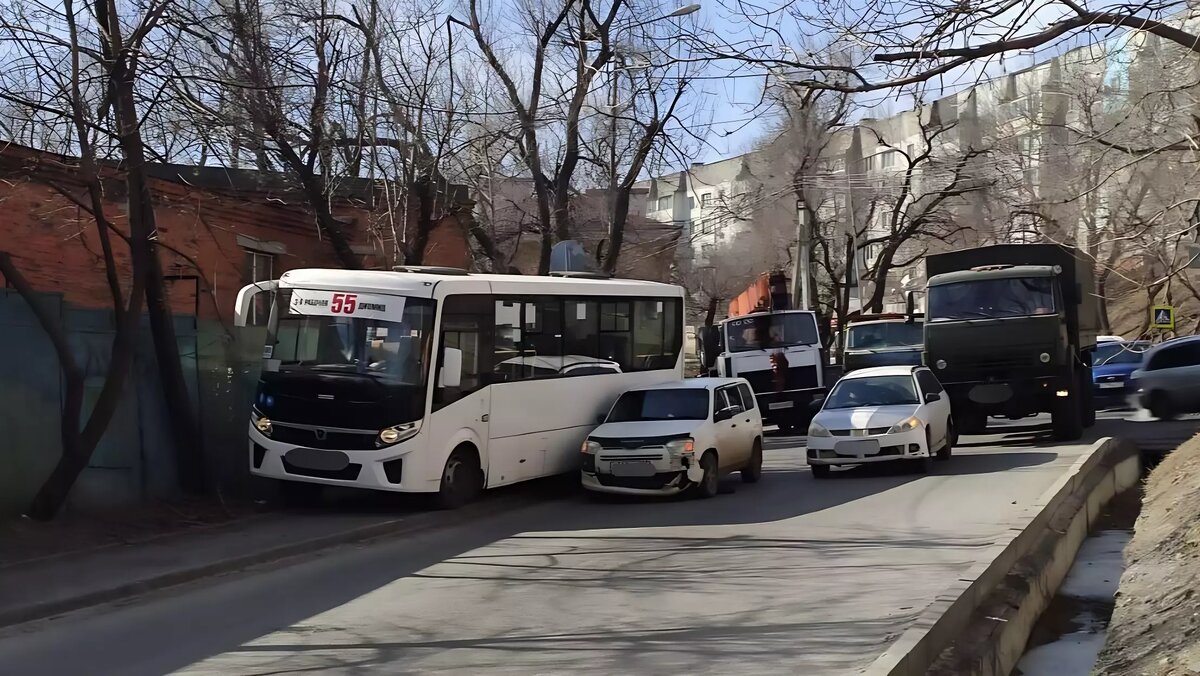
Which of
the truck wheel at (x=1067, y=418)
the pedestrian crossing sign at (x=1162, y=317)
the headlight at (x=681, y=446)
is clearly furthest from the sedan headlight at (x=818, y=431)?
the pedestrian crossing sign at (x=1162, y=317)

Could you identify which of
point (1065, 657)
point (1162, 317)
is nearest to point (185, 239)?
point (1065, 657)

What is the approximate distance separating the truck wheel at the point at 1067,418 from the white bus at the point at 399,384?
33.3 feet

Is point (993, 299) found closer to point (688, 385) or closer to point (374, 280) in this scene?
point (688, 385)

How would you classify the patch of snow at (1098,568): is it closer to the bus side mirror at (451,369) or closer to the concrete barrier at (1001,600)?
the concrete barrier at (1001,600)

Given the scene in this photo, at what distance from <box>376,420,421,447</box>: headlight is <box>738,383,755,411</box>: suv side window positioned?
570 cm

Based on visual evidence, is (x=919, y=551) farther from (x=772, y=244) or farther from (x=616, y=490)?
(x=772, y=244)

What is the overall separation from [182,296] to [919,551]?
50.4 ft

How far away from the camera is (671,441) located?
15.3m

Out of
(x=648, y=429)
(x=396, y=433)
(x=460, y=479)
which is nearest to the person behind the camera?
(x=396, y=433)

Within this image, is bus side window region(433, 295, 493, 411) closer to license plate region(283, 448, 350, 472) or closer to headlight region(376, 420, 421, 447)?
headlight region(376, 420, 421, 447)

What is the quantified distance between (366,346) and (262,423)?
1.57 meters

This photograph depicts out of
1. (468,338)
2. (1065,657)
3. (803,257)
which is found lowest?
(1065,657)

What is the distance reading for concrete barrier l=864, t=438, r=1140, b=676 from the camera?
6.47 metres

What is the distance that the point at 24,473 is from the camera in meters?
11.7
